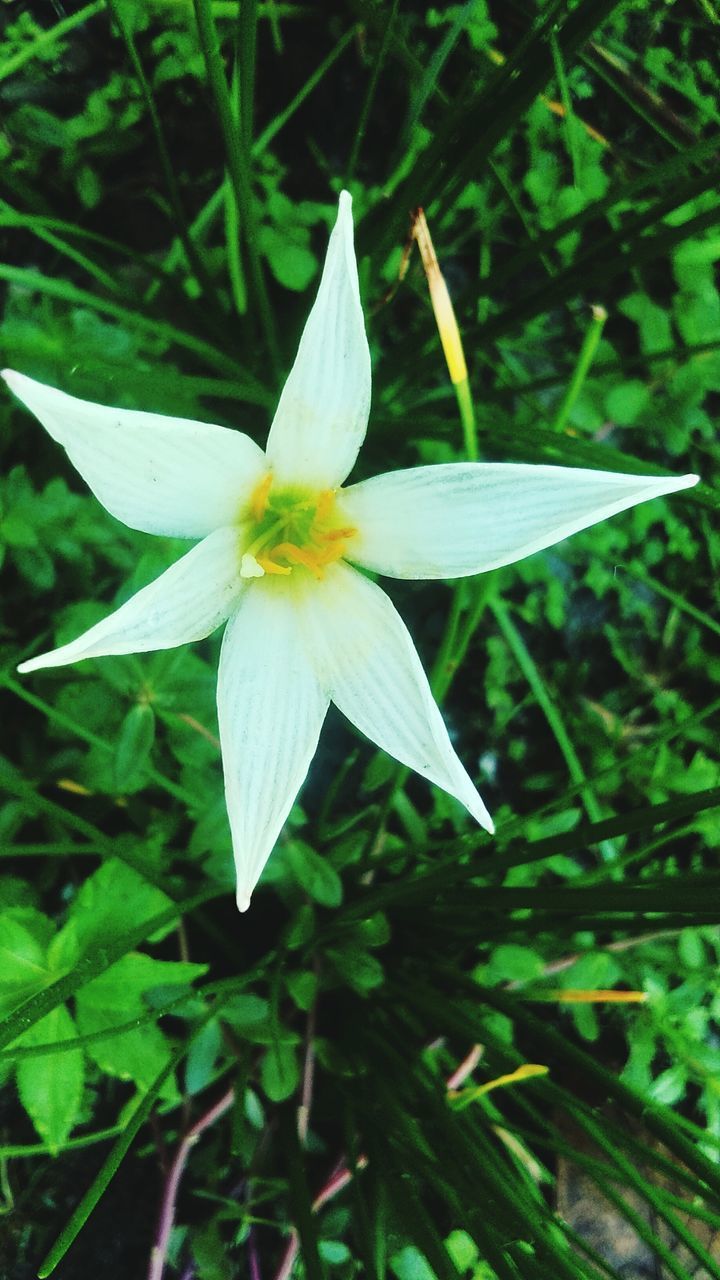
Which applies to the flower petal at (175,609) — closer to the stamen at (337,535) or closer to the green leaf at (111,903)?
the stamen at (337,535)

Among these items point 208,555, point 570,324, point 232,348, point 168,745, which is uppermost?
point 570,324

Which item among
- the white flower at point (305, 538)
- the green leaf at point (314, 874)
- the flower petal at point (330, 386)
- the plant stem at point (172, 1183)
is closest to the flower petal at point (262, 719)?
the white flower at point (305, 538)

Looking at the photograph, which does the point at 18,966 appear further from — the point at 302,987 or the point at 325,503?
the point at 325,503

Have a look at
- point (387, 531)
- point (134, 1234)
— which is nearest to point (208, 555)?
point (387, 531)

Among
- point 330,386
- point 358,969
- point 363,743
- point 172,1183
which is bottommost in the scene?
point 172,1183

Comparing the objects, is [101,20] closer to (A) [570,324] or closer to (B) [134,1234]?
(A) [570,324]

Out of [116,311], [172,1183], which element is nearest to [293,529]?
[116,311]
